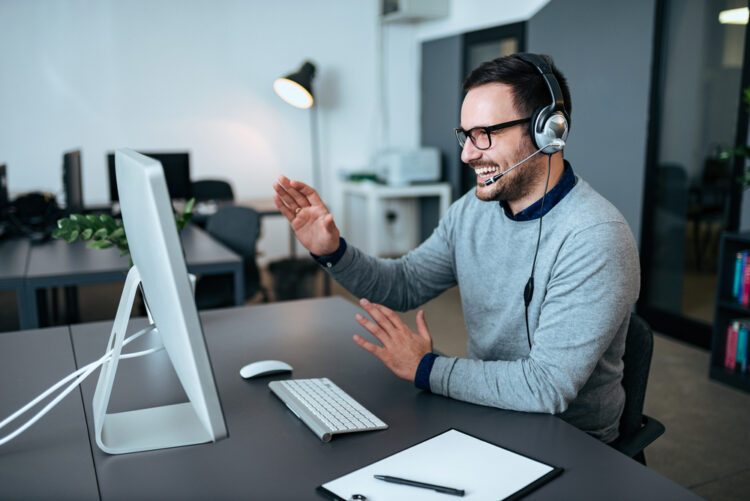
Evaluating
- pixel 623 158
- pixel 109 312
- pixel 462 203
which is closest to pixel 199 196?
pixel 109 312

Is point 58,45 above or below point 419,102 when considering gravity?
above

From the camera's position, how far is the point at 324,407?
1.13 m

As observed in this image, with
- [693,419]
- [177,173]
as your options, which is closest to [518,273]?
[693,419]

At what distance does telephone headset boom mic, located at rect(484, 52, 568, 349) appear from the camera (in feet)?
4.15

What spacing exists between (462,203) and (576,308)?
1.69 feet

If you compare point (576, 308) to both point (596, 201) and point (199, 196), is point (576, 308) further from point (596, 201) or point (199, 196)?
point (199, 196)

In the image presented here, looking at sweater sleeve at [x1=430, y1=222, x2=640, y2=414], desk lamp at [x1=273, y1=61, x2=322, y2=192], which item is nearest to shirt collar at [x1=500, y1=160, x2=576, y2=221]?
sweater sleeve at [x1=430, y1=222, x2=640, y2=414]

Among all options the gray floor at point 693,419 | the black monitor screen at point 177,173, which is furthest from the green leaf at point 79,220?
the black monitor screen at point 177,173

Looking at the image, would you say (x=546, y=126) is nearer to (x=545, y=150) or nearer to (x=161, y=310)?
(x=545, y=150)

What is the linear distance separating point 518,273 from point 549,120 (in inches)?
12.7

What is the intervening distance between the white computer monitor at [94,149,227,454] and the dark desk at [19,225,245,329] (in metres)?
1.20

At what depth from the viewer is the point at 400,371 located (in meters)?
1.21

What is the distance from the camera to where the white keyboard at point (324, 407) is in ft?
3.45

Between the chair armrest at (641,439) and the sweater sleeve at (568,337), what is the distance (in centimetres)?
24
